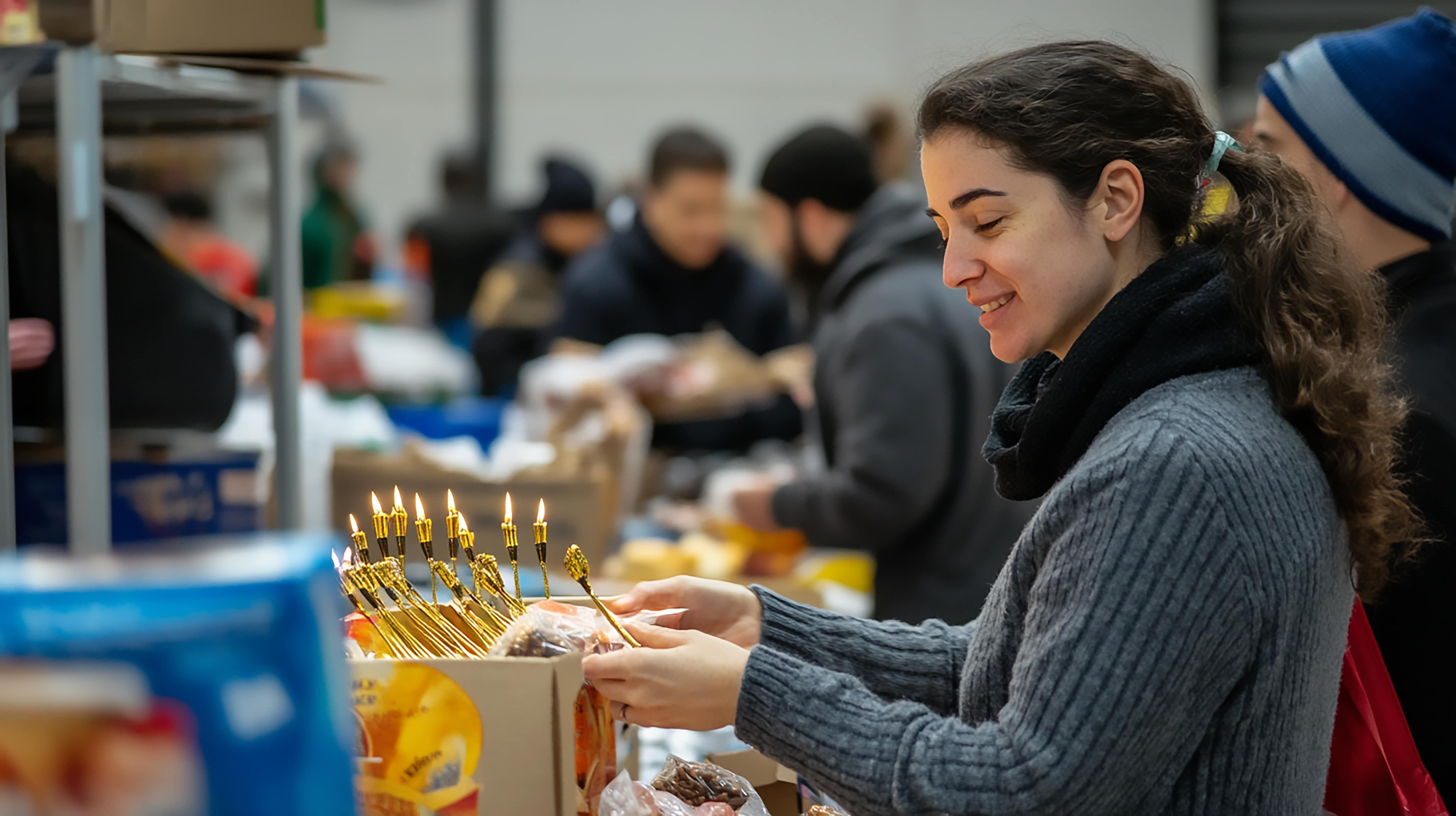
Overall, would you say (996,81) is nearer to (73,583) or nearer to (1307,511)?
(1307,511)

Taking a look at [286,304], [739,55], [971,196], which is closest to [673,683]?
[971,196]

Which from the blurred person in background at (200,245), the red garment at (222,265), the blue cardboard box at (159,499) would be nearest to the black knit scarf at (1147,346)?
the blue cardboard box at (159,499)

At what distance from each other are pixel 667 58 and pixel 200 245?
Result: 176 inches

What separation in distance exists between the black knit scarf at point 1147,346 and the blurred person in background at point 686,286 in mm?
2954

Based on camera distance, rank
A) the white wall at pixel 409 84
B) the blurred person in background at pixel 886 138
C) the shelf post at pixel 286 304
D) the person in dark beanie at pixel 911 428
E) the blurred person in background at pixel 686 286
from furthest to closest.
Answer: the white wall at pixel 409 84
the blurred person in background at pixel 886 138
the blurred person in background at pixel 686 286
the person in dark beanie at pixel 911 428
the shelf post at pixel 286 304

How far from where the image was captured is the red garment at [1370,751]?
1.47 metres

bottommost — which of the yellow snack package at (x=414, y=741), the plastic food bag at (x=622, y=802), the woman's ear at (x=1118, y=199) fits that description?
Answer: the plastic food bag at (x=622, y=802)

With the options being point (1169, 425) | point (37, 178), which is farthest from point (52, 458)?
point (1169, 425)

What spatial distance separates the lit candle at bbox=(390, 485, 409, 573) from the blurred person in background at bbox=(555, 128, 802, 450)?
2727 mm

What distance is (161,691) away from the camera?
0.70 metres

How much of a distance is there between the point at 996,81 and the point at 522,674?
2.38 feet

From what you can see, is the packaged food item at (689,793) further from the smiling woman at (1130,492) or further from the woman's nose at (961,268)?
the woman's nose at (961,268)

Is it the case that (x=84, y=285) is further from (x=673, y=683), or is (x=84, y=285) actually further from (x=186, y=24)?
(x=673, y=683)

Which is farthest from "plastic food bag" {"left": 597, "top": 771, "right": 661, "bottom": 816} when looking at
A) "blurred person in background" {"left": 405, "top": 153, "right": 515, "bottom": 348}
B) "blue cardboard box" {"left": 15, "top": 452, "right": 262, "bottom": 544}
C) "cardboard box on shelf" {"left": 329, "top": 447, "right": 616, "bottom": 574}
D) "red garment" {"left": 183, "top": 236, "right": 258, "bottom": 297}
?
"blurred person in background" {"left": 405, "top": 153, "right": 515, "bottom": 348}
